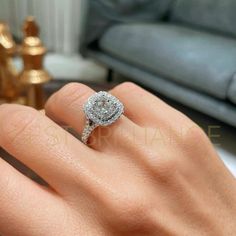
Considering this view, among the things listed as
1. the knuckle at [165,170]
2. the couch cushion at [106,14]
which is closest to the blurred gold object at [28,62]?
the knuckle at [165,170]

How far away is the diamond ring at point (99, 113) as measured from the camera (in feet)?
1.12

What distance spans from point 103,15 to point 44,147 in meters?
0.84

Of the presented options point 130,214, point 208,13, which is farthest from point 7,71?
point 208,13

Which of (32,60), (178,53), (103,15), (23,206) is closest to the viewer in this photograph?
(23,206)

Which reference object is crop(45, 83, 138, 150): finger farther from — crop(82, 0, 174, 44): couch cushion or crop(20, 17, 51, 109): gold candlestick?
crop(82, 0, 174, 44): couch cushion

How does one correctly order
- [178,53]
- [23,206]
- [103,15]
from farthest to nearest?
[103,15], [178,53], [23,206]

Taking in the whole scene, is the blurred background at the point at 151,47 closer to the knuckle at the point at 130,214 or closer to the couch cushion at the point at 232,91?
the couch cushion at the point at 232,91

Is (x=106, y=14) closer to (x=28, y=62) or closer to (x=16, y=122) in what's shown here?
(x=28, y=62)

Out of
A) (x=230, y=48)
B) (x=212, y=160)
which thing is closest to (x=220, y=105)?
(x=230, y=48)

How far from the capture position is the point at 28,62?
0.62 m

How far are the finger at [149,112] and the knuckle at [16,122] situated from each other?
0.11 meters

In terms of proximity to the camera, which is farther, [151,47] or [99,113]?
[151,47]

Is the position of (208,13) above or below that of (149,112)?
below

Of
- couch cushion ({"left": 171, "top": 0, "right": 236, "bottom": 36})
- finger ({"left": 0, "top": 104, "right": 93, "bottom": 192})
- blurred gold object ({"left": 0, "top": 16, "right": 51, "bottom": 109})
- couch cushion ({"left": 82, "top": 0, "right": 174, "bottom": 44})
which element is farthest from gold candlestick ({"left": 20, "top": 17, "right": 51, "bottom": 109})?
couch cushion ({"left": 171, "top": 0, "right": 236, "bottom": 36})
